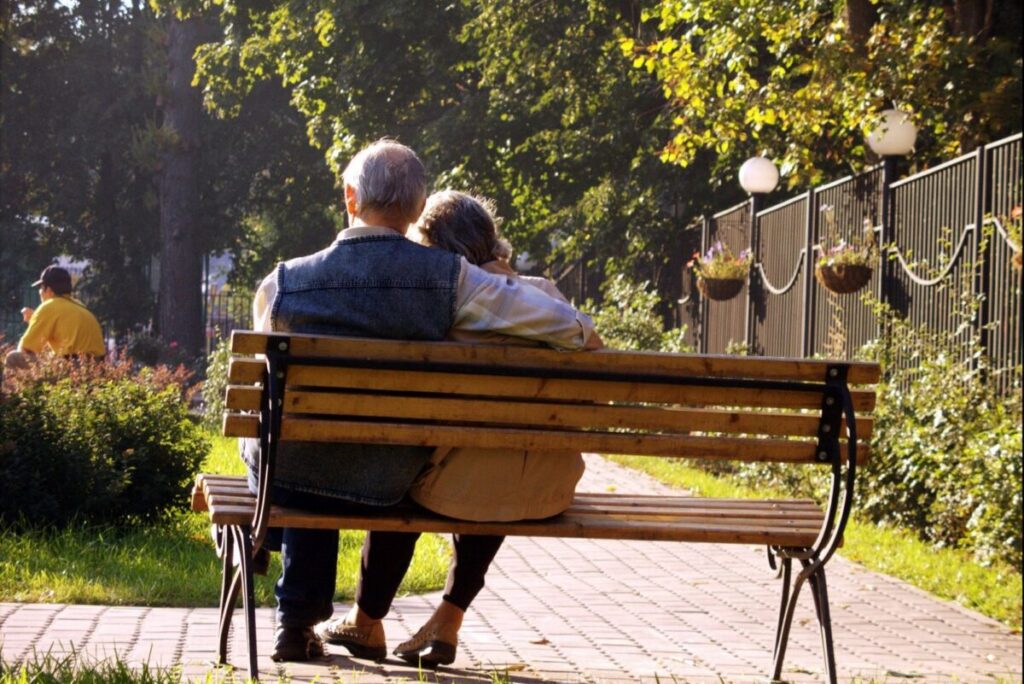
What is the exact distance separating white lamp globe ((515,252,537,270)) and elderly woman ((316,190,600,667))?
1676cm

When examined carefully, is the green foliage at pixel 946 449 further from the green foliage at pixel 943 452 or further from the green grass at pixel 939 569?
the green grass at pixel 939 569

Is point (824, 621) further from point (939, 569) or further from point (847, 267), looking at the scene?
point (847, 267)

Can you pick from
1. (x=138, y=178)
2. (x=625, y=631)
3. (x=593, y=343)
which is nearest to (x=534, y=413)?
(x=593, y=343)

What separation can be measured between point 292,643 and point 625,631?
5.33ft

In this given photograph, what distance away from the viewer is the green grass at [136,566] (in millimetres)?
6102

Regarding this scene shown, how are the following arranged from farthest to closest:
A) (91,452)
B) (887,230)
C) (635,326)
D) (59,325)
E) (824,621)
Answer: (635,326), (59,325), (887,230), (91,452), (824,621)

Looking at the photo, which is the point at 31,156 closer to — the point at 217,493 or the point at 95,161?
the point at 95,161

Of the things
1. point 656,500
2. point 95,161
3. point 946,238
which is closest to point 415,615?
point 656,500

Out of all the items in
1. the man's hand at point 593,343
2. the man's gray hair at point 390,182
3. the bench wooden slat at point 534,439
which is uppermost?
the man's gray hair at point 390,182

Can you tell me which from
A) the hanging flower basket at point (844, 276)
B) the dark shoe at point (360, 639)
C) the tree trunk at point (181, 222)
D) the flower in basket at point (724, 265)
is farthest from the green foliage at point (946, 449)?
the tree trunk at point (181, 222)

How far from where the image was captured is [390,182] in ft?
14.8

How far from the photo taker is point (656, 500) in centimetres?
482

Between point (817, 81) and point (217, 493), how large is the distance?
28.5 feet

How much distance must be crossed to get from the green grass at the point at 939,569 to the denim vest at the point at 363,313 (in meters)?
3.36
